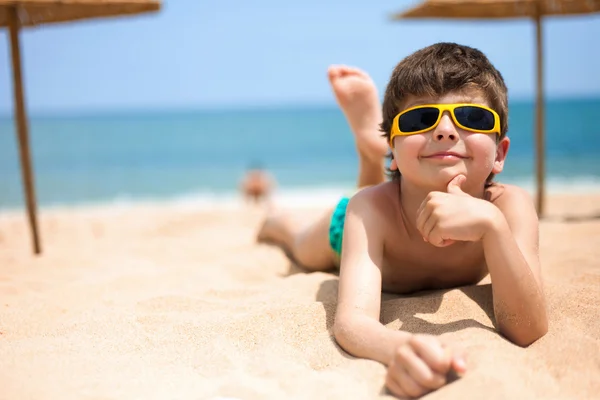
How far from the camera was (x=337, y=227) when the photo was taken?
2881 mm

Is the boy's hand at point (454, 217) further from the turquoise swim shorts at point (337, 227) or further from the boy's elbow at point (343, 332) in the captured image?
the turquoise swim shorts at point (337, 227)

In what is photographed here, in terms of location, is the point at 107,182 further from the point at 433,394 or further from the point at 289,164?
the point at 433,394

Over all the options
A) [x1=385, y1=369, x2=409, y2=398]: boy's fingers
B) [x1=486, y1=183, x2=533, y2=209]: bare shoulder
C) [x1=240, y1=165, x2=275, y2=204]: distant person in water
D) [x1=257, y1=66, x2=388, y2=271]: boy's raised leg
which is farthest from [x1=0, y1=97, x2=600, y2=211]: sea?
[x1=385, y1=369, x2=409, y2=398]: boy's fingers

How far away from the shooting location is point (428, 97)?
202 cm

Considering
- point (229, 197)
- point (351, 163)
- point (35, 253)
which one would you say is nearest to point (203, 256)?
point (35, 253)

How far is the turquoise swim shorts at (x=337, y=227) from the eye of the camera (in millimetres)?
2859

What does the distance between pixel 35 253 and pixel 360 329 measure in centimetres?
330

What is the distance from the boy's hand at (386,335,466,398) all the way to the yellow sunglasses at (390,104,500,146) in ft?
2.59

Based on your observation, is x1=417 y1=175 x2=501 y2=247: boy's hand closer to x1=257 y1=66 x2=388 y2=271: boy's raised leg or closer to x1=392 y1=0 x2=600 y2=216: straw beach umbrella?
x1=257 y1=66 x2=388 y2=271: boy's raised leg

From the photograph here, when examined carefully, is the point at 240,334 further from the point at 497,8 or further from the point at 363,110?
the point at 497,8

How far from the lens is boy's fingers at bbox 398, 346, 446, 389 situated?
153 cm

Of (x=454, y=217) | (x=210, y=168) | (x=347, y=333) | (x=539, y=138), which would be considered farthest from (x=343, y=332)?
(x=210, y=168)

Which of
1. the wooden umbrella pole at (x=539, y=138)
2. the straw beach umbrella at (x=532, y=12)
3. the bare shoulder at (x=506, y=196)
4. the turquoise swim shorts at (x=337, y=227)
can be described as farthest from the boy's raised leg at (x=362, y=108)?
the wooden umbrella pole at (x=539, y=138)

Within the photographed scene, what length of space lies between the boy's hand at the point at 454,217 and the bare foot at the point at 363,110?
141cm
